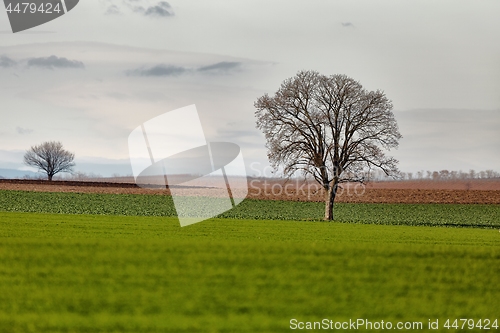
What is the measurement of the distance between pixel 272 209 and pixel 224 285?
47.4m

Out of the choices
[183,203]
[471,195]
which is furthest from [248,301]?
[471,195]

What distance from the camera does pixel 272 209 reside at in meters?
61.4

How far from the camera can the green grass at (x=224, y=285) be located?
36.6 ft

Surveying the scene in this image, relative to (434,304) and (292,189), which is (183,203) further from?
(434,304)

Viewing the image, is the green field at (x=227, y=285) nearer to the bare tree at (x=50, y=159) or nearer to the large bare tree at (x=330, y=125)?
the large bare tree at (x=330, y=125)

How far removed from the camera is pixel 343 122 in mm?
47781

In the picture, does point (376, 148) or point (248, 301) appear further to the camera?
point (376, 148)

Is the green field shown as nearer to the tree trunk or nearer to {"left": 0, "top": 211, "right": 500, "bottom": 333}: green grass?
{"left": 0, "top": 211, "right": 500, "bottom": 333}: green grass

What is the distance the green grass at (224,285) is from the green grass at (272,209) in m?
29.6

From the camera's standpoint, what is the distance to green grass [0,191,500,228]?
168ft

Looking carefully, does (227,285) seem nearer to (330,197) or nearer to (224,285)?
(224,285)

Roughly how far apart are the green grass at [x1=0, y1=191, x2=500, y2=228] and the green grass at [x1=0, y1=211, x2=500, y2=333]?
29551 millimetres

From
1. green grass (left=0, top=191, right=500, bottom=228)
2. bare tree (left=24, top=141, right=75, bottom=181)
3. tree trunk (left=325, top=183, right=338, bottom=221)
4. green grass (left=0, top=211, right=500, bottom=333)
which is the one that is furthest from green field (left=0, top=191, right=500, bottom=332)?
bare tree (left=24, top=141, right=75, bottom=181)

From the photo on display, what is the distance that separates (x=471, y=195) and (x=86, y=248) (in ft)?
229
